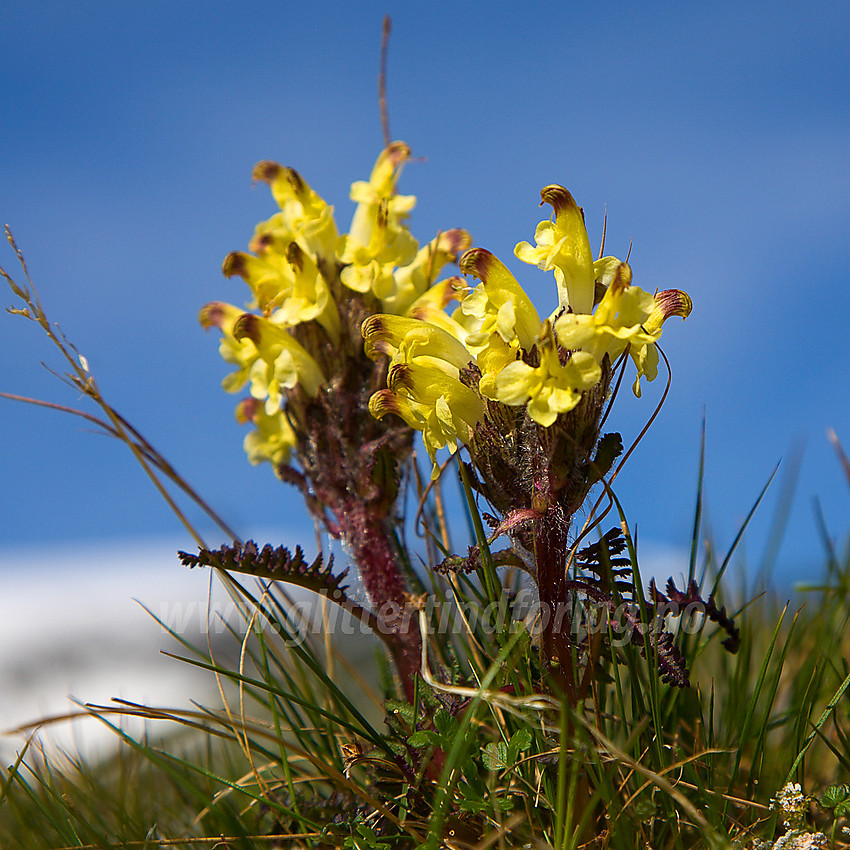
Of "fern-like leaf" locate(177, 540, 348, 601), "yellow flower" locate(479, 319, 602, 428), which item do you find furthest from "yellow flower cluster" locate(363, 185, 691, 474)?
"fern-like leaf" locate(177, 540, 348, 601)

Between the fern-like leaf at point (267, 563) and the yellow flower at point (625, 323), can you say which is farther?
the fern-like leaf at point (267, 563)

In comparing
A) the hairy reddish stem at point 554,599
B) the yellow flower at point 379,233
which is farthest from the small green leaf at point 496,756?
the yellow flower at point 379,233

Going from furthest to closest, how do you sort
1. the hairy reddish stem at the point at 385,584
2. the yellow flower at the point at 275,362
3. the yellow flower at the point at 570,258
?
the yellow flower at the point at 275,362
the hairy reddish stem at the point at 385,584
the yellow flower at the point at 570,258

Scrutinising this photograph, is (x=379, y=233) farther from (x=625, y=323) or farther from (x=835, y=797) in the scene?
(x=835, y=797)

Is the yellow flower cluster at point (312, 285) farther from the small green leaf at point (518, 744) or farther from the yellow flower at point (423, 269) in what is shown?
the small green leaf at point (518, 744)

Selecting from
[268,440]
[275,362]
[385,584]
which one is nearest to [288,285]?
[275,362]

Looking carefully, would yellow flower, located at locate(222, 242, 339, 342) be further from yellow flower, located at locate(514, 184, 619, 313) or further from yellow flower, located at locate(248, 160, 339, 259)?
yellow flower, located at locate(514, 184, 619, 313)
